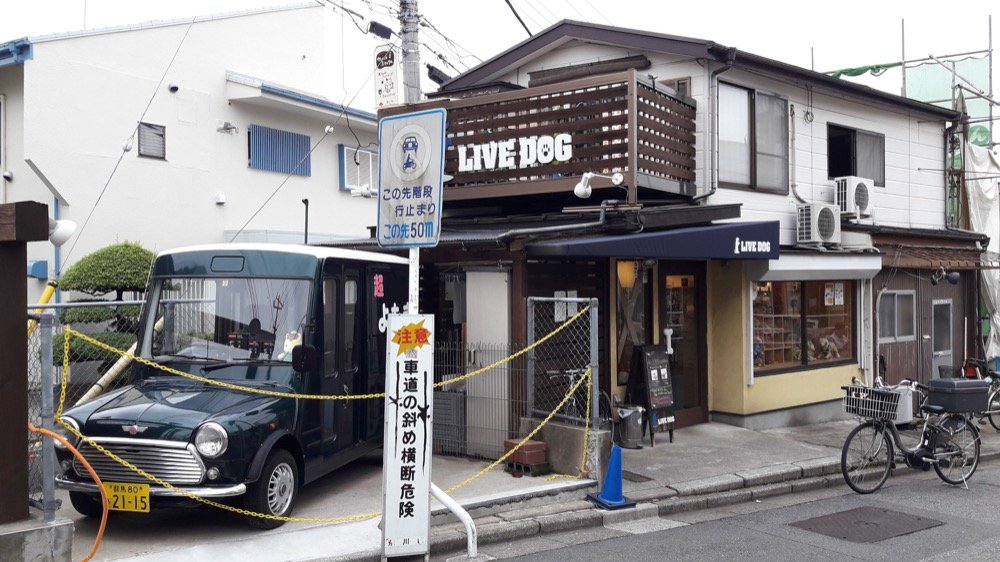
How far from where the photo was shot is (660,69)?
12148 millimetres

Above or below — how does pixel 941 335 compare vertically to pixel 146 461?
above

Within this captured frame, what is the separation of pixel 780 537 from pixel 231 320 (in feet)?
18.6

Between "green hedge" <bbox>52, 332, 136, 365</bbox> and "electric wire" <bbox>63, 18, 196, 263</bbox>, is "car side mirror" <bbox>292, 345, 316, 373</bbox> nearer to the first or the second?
"green hedge" <bbox>52, 332, 136, 365</bbox>

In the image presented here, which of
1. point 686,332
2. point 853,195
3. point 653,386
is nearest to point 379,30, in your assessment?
point 686,332

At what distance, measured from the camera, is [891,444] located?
983cm

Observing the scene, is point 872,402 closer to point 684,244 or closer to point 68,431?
point 684,244

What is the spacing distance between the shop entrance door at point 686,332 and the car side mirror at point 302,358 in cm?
596

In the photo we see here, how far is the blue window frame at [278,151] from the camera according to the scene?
17547mm

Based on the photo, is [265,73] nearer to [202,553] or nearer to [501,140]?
[501,140]

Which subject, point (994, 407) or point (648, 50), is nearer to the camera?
point (648, 50)

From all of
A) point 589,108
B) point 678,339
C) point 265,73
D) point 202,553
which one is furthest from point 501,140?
point 265,73

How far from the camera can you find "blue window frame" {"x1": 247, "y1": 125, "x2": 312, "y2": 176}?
1755 centimetres

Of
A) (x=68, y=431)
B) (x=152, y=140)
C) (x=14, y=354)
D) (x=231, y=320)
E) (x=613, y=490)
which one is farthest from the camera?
(x=152, y=140)

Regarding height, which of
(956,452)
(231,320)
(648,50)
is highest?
(648,50)
